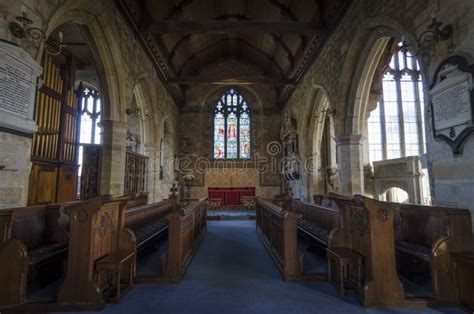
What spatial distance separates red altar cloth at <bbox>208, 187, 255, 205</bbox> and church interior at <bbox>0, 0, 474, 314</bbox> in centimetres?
55

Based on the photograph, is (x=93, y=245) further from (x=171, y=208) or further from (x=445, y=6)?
(x=445, y=6)

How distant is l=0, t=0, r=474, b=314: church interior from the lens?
7.16 feet

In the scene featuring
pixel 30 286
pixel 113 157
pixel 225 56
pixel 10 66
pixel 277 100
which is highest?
pixel 225 56

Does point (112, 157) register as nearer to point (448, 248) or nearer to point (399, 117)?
point (448, 248)

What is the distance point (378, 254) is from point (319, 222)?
1.81m

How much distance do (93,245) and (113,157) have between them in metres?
2.90

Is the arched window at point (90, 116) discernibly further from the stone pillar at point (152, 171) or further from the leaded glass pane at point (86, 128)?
the stone pillar at point (152, 171)

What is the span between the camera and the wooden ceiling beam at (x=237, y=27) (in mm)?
5688

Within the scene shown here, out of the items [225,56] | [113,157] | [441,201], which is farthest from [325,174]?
[225,56]

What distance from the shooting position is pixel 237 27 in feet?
19.3

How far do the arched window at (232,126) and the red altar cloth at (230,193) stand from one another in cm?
149

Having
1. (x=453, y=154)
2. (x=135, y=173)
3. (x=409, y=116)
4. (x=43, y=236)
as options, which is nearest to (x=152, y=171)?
(x=135, y=173)

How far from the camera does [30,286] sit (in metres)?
2.45

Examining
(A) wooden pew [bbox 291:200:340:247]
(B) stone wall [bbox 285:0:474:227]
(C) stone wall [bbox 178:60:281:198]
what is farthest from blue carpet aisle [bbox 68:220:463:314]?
(C) stone wall [bbox 178:60:281:198]
